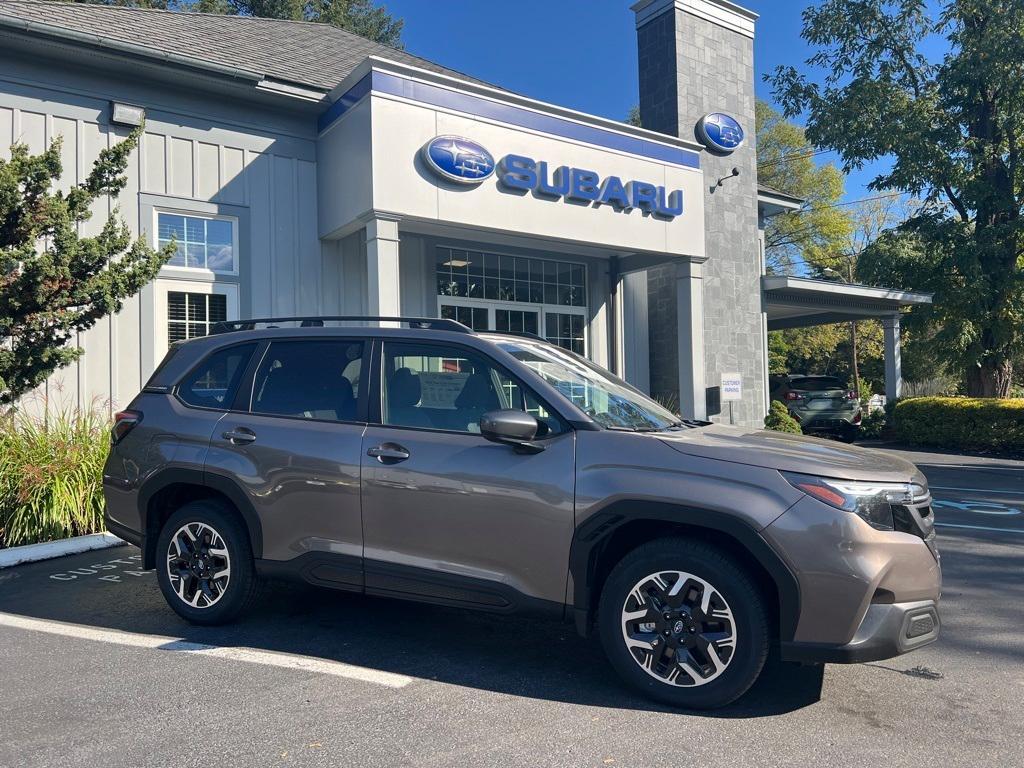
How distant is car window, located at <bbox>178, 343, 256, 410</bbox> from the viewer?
497 centimetres

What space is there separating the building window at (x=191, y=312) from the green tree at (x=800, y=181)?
112 ft

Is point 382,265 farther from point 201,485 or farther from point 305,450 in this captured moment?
point 305,450

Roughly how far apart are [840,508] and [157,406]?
405 cm

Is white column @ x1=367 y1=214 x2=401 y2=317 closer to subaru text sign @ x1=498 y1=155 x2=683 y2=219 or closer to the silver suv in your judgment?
subaru text sign @ x1=498 y1=155 x2=683 y2=219

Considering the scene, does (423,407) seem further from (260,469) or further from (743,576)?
(743,576)

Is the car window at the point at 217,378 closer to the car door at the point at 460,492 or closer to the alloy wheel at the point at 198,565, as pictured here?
the alloy wheel at the point at 198,565

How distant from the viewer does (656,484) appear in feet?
12.1

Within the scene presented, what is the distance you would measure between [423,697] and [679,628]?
1239 mm

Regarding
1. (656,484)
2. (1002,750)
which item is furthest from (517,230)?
(1002,750)

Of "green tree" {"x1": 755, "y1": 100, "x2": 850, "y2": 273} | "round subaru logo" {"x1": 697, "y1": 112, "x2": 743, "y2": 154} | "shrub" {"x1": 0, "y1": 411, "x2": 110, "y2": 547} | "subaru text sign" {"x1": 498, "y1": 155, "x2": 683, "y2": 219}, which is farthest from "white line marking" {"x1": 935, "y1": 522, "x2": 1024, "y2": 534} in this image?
"green tree" {"x1": 755, "y1": 100, "x2": 850, "y2": 273}

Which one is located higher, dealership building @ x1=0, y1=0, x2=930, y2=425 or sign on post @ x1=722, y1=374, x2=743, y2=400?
dealership building @ x1=0, y1=0, x2=930, y2=425

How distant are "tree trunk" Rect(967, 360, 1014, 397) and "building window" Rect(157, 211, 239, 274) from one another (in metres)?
A: 16.3


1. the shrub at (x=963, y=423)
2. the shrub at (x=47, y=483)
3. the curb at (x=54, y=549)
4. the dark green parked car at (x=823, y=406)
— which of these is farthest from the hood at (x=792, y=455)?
the dark green parked car at (x=823, y=406)

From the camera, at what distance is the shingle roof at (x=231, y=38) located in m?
10.4
